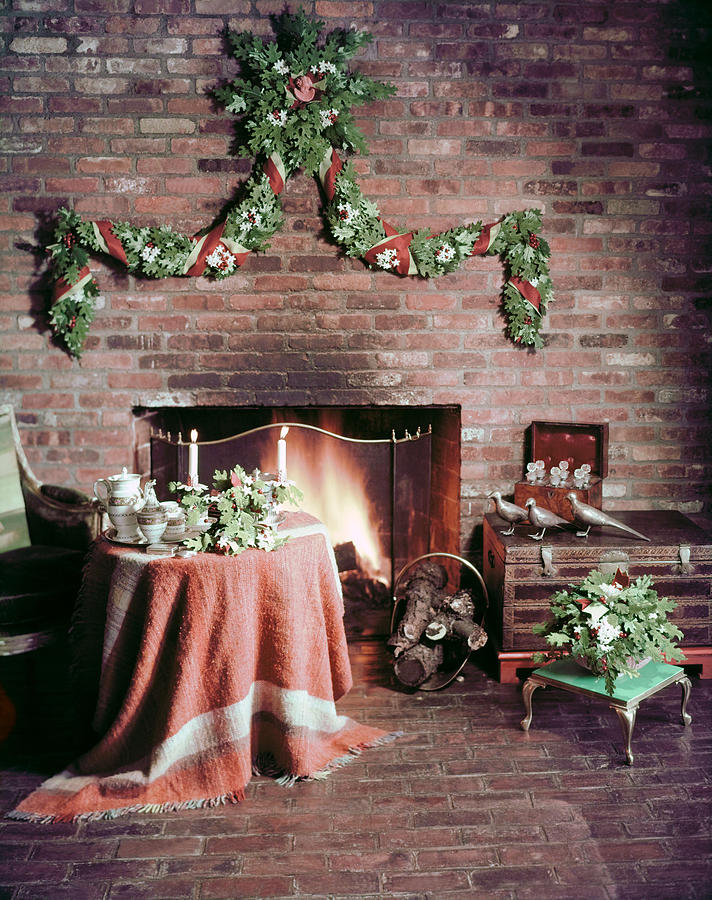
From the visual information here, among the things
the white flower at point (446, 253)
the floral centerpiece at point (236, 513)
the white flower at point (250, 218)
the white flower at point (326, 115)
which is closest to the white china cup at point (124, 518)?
the floral centerpiece at point (236, 513)

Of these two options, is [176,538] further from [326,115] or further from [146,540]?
[326,115]

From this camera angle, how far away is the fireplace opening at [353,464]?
139 inches

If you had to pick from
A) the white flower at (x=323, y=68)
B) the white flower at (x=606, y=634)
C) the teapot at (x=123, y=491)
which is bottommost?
the white flower at (x=606, y=634)

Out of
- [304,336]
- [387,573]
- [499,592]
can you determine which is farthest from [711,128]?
[387,573]

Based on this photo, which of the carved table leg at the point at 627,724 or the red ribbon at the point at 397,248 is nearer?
the carved table leg at the point at 627,724

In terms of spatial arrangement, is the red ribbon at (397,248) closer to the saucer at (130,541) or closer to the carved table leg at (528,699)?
the saucer at (130,541)

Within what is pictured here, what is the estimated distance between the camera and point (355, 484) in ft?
11.8

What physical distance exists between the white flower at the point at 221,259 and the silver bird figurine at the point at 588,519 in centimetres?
177

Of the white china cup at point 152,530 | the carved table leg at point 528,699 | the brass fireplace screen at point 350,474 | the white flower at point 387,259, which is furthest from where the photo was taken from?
the brass fireplace screen at point 350,474

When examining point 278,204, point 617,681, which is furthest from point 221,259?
point 617,681

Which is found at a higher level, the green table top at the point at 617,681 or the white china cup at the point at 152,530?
the white china cup at the point at 152,530

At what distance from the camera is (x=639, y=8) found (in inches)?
130

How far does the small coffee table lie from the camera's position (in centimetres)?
247

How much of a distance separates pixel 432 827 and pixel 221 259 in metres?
2.35
